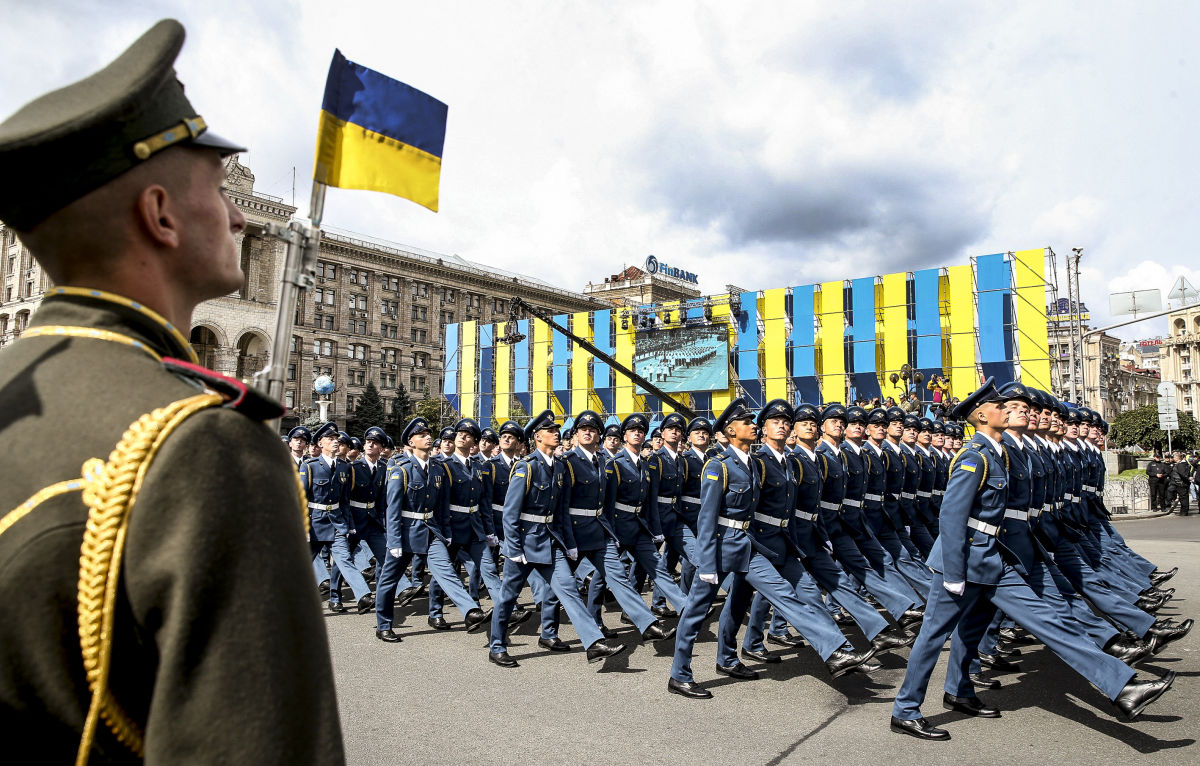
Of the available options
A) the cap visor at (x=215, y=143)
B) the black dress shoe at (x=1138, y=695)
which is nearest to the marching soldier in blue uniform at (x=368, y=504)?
the black dress shoe at (x=1138, y=695)

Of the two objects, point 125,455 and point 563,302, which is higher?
point 563,302

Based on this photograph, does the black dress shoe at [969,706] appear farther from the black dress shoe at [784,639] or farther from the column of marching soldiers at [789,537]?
the black dress shoe at [784,639]

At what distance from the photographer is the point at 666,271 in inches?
3130

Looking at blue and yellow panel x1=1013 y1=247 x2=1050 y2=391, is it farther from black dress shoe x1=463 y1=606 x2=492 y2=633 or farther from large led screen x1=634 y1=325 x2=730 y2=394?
black dress shoe x1=463 y1=606 x2=492 y2=633

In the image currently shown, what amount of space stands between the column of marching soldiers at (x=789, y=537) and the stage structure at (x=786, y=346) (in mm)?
17295

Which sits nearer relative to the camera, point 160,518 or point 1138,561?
point 160,518

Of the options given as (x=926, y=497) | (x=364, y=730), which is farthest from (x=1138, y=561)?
(x=364, y=730)

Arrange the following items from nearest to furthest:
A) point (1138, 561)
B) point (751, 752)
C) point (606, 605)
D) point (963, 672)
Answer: point (751, 752), point (963, 672), point (1138, 561), point (606, 605)

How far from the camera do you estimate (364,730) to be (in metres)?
5.17

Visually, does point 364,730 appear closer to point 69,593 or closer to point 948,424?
point 69,593

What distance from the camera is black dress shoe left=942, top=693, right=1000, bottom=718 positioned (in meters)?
5.44

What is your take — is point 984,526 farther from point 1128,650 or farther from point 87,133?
point 87,133

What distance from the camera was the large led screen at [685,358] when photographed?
128 ft

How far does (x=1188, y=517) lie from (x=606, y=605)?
2120 centimetres
